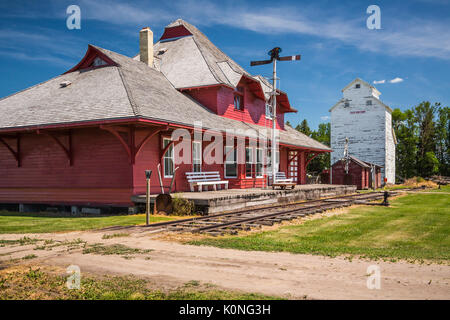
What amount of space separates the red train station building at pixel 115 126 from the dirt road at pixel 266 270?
262 inches

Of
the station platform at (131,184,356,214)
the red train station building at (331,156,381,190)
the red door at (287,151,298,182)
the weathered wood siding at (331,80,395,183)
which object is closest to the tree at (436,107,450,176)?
the weathered wood siding at (331,80,395,183)

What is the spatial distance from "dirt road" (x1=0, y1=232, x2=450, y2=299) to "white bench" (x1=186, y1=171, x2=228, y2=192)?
9.03m

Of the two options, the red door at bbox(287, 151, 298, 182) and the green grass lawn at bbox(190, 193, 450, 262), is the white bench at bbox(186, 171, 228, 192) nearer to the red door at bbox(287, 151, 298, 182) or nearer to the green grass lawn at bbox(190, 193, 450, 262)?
the green grass lawn at bbox(190, 193, 450, 262)

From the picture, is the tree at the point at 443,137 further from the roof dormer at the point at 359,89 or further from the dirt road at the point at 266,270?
the dirt road at the point at 266,270

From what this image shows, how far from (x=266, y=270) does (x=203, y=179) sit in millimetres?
12064

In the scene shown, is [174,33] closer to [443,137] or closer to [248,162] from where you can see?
[248,162]

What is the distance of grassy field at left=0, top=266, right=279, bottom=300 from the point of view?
421 centimetres

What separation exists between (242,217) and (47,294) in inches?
302

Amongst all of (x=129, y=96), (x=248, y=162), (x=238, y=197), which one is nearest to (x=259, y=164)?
(x=248, y=162)

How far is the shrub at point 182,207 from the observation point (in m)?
12.8

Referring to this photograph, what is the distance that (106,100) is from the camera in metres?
14.5

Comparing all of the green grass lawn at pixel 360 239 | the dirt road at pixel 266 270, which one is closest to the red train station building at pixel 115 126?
the green grass lawn at pixel 360 239
